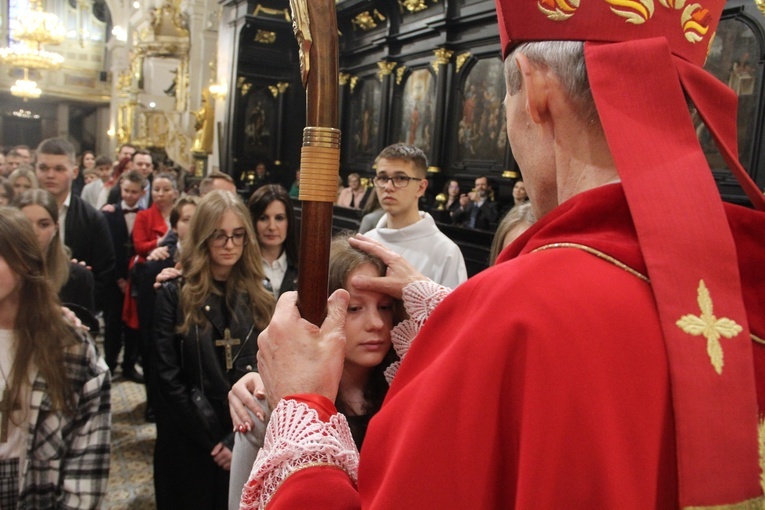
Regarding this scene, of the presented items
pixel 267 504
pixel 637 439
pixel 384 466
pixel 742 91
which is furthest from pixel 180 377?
pixel 742 91

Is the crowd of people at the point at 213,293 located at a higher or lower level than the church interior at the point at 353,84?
lower

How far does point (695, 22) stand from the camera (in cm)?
96

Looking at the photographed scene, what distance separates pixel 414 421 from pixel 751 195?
597 mm

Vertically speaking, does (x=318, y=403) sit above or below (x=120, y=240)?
above

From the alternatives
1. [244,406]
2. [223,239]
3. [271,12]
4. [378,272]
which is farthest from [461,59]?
[244,406]

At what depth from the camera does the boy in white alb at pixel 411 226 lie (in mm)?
3428

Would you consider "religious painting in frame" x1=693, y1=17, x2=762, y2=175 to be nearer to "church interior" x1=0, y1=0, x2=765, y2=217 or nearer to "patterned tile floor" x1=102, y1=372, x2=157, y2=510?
"church interior" x1=0, y1=0, x2=765, y2=217

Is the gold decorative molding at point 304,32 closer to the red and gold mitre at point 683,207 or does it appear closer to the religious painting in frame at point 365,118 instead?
the red and gold mitre at point 683,207

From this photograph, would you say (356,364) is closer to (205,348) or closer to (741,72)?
(205,348)

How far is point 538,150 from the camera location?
3.19 ft

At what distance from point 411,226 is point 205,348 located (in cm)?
127

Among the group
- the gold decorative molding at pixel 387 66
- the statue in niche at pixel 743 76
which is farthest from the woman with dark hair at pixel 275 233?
the gold decorative molding at pixel 387 66

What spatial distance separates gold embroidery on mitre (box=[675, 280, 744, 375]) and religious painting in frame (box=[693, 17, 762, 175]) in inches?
243

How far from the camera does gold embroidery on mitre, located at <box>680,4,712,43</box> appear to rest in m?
0.94
